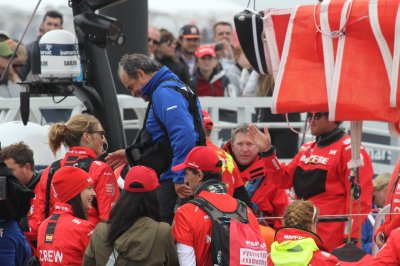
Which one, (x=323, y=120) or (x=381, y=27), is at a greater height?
(x=381, y=27)

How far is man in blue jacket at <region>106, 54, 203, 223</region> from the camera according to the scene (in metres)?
8.72

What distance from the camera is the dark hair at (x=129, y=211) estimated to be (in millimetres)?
7547

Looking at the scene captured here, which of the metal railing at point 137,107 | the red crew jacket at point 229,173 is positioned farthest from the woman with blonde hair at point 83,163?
the metal railing at point 137,107

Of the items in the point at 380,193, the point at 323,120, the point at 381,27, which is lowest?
the point at 380,193

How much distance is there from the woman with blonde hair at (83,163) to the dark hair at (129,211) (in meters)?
1.17

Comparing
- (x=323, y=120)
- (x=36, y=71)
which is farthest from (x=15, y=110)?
(x=323, y=120)

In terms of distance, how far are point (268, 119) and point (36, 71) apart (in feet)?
11.0

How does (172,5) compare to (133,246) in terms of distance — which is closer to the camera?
(133,246)

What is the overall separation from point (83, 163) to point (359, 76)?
2.10 m

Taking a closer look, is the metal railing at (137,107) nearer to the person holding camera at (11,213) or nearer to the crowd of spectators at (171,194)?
the crowd of spectators at (171,194)

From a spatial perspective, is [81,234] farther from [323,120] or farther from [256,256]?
Answer: [323,120]

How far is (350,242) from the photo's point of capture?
31.2ft

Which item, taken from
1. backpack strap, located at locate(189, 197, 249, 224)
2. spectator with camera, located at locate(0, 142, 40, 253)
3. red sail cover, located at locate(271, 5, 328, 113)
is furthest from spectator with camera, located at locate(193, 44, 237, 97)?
backpack strap, located at locate(189, 197, 249, 224)

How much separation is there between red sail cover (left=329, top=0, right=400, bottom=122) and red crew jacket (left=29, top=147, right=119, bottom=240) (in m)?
1.71
